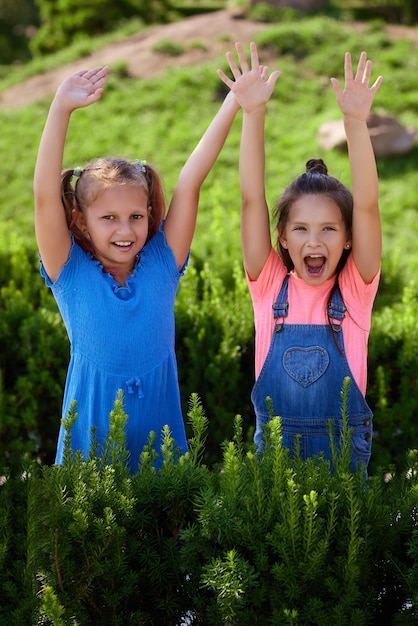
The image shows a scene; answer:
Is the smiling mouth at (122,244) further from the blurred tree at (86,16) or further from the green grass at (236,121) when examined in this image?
the blurred tree at (86,16)

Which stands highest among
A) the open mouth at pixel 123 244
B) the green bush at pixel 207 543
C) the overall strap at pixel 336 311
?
the open mouth at pixel 123 244

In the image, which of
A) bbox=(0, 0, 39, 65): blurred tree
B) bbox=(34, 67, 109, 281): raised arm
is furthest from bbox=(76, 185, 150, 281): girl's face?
bbox=(0, 0, 39, 65): blurred tree

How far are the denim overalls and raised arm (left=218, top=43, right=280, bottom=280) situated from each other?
0.30 m

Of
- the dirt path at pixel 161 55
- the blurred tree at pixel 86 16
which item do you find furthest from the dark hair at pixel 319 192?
Result: the blurred tree at pixel 86 16

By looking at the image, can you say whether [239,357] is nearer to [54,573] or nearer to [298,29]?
[54,573]

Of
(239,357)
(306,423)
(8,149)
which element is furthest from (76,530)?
(8,149)

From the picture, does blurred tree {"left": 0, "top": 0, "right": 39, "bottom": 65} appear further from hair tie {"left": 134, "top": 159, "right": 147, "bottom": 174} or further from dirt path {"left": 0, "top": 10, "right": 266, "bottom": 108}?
hair tie {"left": 134, "top": 159, "right": 147, "bottom": 174}

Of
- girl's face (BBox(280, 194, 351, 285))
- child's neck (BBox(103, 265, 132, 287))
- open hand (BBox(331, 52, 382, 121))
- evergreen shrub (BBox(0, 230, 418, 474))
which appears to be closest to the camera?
open hand (BBox(331, 52, 382, 121))

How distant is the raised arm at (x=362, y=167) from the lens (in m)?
2.76

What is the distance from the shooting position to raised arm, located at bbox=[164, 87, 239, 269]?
2.99 meters

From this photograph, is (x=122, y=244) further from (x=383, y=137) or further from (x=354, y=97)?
(x=383, y=137)

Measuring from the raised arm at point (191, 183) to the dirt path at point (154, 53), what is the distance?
10.5 meters

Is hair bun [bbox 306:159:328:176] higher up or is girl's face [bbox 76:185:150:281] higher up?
hair bun [bbox 306:159:328:176]

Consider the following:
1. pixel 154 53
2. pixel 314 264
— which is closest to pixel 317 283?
pixel 314 264
